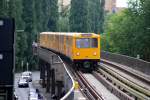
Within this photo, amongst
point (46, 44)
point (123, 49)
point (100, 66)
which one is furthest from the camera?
point (123, 49)

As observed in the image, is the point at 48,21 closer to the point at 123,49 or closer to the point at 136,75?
the point at 123,49

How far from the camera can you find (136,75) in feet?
121

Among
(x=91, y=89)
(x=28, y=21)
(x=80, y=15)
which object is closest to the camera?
(x=91, y=89)

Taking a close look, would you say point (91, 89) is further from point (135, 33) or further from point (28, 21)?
point (28, 21)

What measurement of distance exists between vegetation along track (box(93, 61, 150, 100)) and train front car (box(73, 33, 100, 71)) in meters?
0.81

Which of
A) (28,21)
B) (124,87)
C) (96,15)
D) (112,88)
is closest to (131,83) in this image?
(124,87)

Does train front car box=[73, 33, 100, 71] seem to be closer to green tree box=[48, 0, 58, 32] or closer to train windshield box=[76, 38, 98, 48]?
train windshield box=[76, 38, 98, 48]

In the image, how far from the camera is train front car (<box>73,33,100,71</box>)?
134 feet

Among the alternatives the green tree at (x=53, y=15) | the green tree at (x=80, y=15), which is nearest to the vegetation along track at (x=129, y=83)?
the green tree at (x=80, y=15)

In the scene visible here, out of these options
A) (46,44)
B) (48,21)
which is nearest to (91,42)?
(46,44)

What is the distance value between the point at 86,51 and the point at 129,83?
8340 mm

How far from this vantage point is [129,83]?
33344 millimetres

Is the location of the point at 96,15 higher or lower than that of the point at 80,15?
lower

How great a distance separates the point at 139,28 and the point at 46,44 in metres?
10.1
